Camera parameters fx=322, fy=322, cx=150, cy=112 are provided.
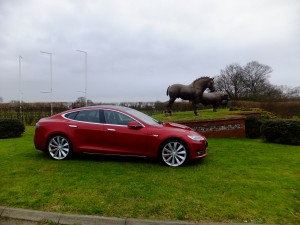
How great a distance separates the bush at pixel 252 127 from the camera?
15719 mm

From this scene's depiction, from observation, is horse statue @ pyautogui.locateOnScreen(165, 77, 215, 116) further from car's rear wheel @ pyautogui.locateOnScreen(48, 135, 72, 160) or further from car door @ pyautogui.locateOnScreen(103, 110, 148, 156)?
car's rear wheel @ pyautogui.locateOnScreen(48, 135, 72, 160)

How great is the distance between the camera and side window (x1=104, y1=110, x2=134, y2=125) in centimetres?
848

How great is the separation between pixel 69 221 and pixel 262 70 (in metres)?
55.6

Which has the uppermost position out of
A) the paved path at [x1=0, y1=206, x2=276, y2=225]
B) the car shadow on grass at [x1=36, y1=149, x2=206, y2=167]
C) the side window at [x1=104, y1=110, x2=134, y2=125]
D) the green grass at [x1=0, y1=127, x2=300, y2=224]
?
the side window at [x1=104, y1=110, x2=134, y2=125]

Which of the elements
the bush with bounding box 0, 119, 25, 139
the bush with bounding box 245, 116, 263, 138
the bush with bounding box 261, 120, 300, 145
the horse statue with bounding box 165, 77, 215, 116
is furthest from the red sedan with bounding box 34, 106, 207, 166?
the bush with bounding box 245, 116, 263, 138

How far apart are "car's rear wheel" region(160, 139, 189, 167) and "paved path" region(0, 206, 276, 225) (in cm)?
327

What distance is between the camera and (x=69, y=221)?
200 inches

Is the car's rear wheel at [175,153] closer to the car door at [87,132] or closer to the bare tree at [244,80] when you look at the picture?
the car door at [87,132]

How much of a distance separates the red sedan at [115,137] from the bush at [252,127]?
813 centimetres

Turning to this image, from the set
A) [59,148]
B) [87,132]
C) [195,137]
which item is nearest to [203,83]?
[195,137]

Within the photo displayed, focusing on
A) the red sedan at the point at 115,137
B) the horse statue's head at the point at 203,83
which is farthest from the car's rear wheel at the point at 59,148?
the horse statue's head at the point at 203,83

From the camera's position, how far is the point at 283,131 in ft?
40.4

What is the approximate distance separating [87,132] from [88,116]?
49cm

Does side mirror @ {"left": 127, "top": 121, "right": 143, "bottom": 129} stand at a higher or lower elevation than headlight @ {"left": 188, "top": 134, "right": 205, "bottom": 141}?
higher
